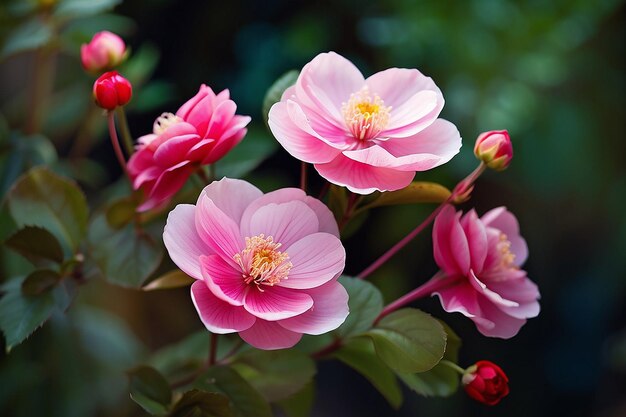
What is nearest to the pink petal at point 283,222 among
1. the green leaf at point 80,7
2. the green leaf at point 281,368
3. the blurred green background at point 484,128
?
the green leaf at point 281,368

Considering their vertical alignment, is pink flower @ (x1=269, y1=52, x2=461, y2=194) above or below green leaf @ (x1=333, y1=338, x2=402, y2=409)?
above

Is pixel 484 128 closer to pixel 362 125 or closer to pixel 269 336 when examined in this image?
pixel 362 125

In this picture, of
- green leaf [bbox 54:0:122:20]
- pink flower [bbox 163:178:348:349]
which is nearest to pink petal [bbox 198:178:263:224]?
pink flower [bbox 163:178:348:349]

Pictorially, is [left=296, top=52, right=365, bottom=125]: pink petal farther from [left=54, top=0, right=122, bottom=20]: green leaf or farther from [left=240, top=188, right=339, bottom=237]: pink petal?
[left=54, top=0, right=122, bottom=20]: green leaf

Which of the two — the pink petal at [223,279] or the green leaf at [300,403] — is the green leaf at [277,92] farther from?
the green leaf at [300,403]

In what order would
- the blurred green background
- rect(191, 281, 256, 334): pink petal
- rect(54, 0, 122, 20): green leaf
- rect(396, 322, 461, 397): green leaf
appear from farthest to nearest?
the blurred green background
rect(54, 0, 122, 20): green leaf
rect(396, 322, 461, 397): green leaf
rect(191, 281, 256, 334): pink petal

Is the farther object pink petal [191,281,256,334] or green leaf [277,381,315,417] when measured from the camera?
green leaf [277,381,315,417]
